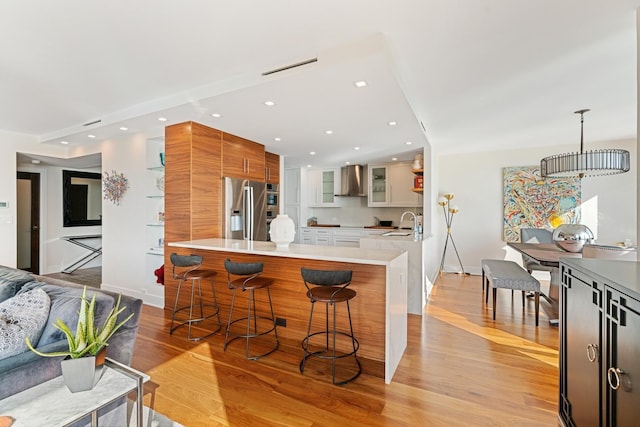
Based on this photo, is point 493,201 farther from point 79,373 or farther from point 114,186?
point 114,186

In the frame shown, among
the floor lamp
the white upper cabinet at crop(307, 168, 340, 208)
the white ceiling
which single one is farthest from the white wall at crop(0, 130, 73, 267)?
the floor lamp

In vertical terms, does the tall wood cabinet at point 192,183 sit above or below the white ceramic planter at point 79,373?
above

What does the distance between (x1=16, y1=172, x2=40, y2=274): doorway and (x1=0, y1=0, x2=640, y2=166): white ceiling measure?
286 cm

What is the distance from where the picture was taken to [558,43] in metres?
2.17

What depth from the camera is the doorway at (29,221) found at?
6133mm

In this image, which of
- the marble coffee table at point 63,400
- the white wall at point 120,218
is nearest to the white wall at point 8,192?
the white wall at point 120,218

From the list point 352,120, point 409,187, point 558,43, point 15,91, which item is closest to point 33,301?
point 15,91

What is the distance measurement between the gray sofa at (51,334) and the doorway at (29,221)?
16.9 feet

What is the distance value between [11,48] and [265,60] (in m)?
1.91

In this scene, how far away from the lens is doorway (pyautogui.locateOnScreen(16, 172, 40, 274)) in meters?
6.13

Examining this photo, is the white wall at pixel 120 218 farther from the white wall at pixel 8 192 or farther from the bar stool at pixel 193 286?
the bar stool at pixel 193 286

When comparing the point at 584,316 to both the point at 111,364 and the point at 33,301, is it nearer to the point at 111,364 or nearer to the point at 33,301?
the point at 111,364

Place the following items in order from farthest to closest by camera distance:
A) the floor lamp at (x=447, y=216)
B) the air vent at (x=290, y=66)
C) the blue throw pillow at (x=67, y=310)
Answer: the floor lamp at (x=447, y=216)
the air vent at (x=290, y=66)
the blue throw pillow at (x=67, y=310)

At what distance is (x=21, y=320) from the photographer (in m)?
1.51
